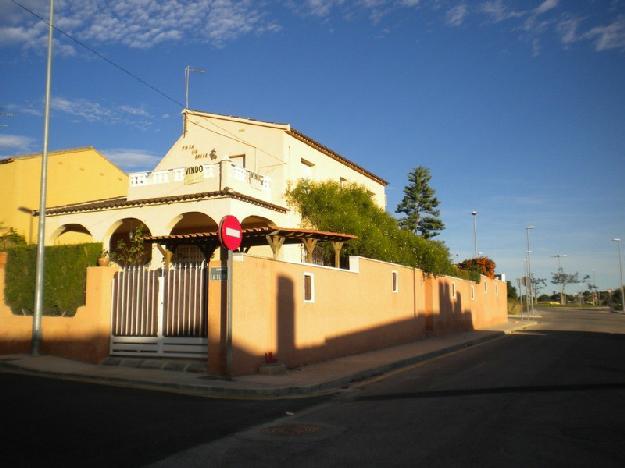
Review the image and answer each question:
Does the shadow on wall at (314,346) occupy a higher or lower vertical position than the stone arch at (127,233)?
lower

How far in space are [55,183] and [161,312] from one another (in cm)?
1874

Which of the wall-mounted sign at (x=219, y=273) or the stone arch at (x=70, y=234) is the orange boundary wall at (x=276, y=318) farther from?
the stone arch at (x=70, y=234)

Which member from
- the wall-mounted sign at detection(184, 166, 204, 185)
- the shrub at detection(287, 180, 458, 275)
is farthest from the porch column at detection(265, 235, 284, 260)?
the wall-mounted sign at detection(184, 166, 204, 185)

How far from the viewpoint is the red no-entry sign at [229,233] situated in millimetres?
12023

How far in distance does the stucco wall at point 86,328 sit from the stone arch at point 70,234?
23.4 feet

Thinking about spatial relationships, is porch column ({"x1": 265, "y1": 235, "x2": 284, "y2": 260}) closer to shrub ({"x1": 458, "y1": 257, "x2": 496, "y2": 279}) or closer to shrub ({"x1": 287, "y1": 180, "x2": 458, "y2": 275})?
shrub ({"x1": 287, "y1": 180, "x2": 458, "y2": 275})

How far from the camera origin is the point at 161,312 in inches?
554

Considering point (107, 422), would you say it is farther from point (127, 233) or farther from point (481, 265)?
point (481, 265)

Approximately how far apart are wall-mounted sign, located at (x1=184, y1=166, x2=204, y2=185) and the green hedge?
555cm

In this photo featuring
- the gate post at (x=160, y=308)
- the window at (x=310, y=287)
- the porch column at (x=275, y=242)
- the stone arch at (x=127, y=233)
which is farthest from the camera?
the stone arch at (x=127, y=233)

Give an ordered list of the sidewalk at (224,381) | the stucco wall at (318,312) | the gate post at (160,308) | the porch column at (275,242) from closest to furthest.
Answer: the sidewalk at (224,381)
the stucco wall at (318,312)
the gate post at (160,308)
the porch column at (275,242)

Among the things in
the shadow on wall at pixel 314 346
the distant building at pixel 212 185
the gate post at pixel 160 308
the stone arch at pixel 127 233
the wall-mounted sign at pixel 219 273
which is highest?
the distant building at pixel 212 185

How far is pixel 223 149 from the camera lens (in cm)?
2739

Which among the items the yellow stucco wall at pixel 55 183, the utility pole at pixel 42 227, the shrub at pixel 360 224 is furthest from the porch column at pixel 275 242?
the yellow stucco wall at pixel 55 183
